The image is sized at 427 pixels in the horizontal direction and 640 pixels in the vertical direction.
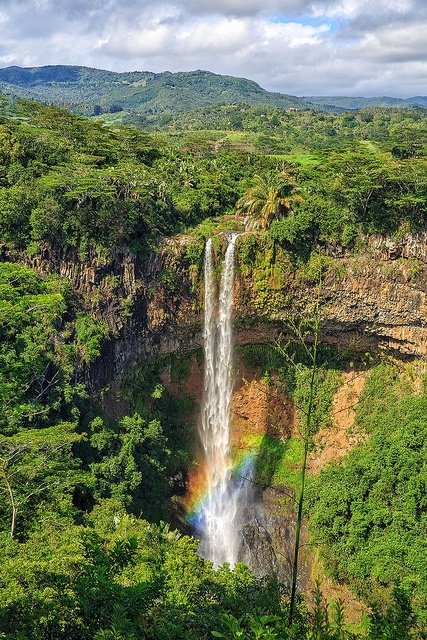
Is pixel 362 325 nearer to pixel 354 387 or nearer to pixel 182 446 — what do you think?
pixel 354 387

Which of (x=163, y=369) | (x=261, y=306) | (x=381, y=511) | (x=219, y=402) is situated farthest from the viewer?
(x=219, y=402)

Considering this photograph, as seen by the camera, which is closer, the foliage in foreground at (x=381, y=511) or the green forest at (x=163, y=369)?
the green forest at (x=163, y=369)

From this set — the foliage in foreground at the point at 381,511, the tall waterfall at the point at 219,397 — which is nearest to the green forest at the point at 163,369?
the foliage in foreground at the point at 381,511

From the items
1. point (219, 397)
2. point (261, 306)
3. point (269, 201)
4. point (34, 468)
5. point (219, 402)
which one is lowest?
point (219, 402)

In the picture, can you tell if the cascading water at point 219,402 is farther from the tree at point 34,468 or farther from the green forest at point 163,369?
the tree at point 34,468

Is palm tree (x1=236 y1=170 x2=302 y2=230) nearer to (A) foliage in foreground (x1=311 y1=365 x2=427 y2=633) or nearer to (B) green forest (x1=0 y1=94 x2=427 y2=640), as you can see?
(B) green forest (x1=0 y1=94 x2=427 y2=640)

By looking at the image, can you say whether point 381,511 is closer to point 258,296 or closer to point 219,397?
point 219,397

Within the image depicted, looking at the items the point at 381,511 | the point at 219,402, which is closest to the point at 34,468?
the point at 219,402
